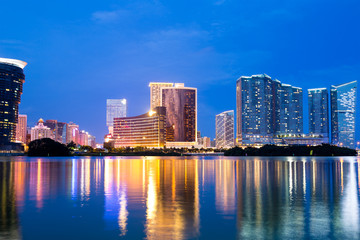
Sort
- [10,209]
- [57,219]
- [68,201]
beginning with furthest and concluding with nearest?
[68,201] → [10,209] → [57,219]

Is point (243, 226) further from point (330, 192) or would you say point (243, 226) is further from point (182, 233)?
point (330, 192)

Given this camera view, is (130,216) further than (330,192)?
No

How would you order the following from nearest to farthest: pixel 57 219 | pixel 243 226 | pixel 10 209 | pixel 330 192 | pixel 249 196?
pixel 243 226 → pixel 57 219 → pixel 10 209 → pixel 249 196 → pixel 330 192

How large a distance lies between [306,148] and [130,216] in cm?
→ 19230

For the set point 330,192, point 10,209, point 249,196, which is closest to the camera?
point 10,209

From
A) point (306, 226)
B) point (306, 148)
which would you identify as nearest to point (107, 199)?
point (306, 226)

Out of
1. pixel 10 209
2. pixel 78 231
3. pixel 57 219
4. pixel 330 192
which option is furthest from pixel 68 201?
pixel 330 192

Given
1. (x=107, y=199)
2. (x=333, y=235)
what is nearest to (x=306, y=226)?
(x=333, y=235)

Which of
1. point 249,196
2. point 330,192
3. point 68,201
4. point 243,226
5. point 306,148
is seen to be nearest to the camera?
point 243,226

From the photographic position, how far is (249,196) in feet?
82.8

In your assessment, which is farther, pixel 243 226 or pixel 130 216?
pixel 130 216

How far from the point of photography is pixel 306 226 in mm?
15641

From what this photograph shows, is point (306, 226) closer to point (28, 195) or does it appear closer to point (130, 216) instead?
point (130, 216)

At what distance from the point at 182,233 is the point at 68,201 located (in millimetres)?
11617
